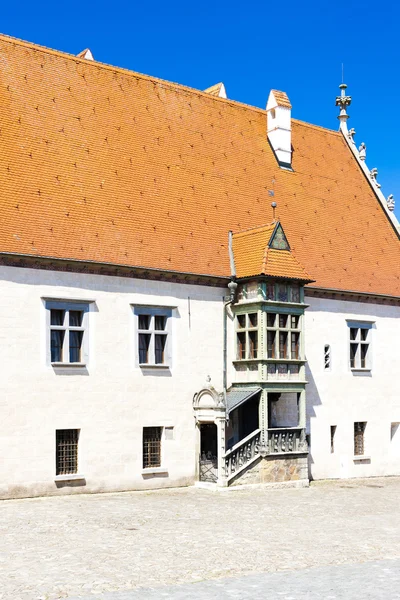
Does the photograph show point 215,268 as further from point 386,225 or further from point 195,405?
point 386,225

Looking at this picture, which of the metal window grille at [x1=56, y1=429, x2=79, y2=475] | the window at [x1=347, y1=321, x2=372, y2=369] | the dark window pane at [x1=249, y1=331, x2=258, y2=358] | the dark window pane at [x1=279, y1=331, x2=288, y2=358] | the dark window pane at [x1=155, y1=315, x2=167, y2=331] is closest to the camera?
the metal window grille at [x1=56, y1=429, x2=79, y2=475]

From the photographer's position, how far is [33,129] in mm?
A: 26516

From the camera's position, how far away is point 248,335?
91.0 ft

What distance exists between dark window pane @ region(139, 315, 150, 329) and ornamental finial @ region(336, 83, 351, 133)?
17085mm

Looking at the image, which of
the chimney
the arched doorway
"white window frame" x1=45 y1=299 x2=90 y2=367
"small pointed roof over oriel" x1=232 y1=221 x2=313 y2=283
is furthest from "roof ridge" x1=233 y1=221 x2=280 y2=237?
"white window frame" x1=45 y1=299 x2=90 y2=367

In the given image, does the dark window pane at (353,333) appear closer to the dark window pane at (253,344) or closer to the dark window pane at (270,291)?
the dark window pane at (270,291)

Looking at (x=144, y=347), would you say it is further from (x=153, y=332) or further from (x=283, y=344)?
(x=283, y=344)

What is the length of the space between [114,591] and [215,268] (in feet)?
55.2

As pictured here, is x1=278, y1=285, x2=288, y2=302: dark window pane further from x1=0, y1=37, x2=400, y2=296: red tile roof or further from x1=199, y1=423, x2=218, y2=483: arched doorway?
x1=199, y1=423, x2=218, y2=483: arched doorway

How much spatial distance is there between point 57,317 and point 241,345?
690cm

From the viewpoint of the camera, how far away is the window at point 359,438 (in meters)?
32.2

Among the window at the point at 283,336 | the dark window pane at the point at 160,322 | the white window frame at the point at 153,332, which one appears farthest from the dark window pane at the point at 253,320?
the dark window pane at the point at 160,322

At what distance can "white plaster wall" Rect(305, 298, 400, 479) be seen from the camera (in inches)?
1200

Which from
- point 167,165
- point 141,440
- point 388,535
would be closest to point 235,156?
point 167,165
